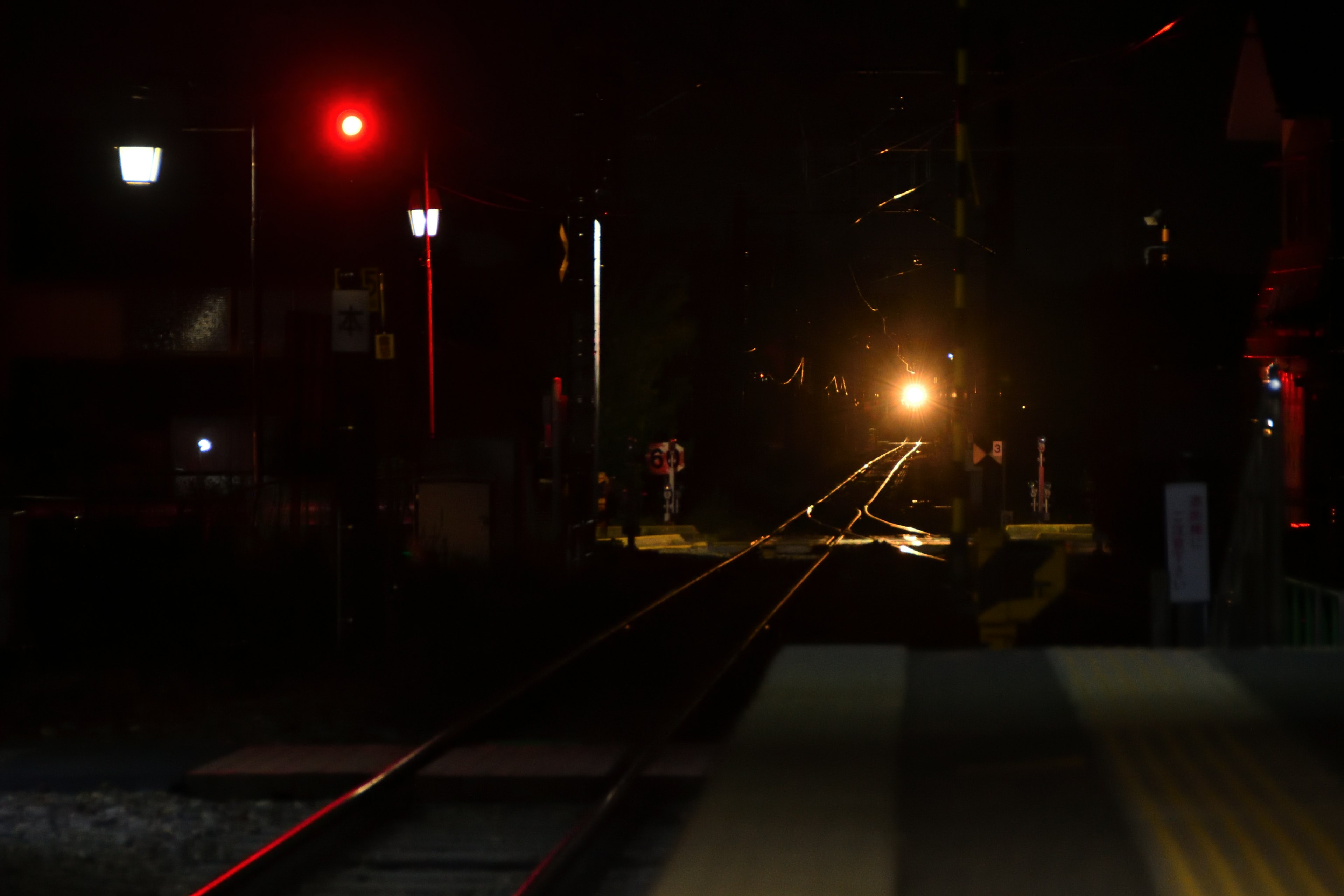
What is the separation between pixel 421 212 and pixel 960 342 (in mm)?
9689

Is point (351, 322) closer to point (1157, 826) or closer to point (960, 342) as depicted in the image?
point (960, 342)

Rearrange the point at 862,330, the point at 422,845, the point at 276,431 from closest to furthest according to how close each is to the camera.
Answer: the point at 422,845 < the point at 276,431 < the point at 862,330

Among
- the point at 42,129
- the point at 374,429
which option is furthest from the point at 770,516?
the point at 374,429

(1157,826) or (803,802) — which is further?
(803,802)

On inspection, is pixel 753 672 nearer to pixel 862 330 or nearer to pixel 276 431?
pixel 276 431

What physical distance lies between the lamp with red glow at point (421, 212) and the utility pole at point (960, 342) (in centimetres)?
896

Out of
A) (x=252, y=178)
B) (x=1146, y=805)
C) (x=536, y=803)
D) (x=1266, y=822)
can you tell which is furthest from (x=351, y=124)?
(x=1266, y=822)

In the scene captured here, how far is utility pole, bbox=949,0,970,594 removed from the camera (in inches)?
512

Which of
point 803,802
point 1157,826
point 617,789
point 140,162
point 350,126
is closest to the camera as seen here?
point 1157,826

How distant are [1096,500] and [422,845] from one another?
23.5 meters

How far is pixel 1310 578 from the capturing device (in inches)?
657

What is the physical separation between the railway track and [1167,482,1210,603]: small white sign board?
334cm

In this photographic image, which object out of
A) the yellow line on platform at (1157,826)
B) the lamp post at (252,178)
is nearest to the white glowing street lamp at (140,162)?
the lamp post at (252,178)

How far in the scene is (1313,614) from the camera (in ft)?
35.1
